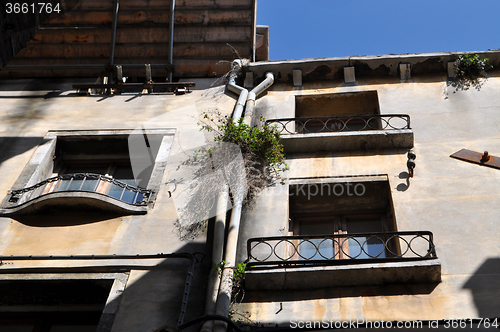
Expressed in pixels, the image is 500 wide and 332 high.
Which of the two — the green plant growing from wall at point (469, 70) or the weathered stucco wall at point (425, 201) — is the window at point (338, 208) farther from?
the green plant growing from wall at point (469, 70)

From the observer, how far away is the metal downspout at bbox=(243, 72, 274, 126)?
36.4ft

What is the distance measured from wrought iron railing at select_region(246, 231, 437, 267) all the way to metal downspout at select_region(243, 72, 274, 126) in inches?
125

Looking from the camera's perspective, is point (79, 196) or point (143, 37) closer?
point (79, 196)

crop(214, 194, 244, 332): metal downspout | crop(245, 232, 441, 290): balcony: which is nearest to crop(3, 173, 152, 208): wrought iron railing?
crop(214, 194, 244, 332): metal downspout

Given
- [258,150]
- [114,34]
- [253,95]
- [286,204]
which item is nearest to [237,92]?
[253,95]

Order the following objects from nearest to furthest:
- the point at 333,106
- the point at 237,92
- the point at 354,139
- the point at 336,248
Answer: the point at 336,248 < the point at 354,139 < the point at 237,92 < the point at 333,106

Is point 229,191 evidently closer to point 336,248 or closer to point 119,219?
point 119,219

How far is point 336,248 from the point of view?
898 cm

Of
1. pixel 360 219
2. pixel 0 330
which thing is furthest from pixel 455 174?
pixel 0 330

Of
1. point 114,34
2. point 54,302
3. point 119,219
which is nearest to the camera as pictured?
point 54,302

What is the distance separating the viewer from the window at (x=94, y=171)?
9.38 meters

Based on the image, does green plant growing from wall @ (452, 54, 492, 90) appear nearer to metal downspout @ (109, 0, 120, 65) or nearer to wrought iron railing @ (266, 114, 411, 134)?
wrought iron railing @ (266, 114, 411, 134)

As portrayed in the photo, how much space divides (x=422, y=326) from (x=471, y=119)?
5722 mm

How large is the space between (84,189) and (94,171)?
1436 millimetres
